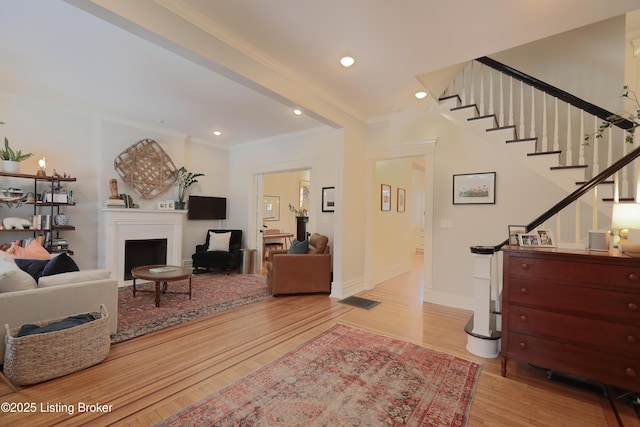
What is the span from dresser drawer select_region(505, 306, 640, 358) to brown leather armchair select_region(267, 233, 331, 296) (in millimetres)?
2619

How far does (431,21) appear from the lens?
7.63 feet

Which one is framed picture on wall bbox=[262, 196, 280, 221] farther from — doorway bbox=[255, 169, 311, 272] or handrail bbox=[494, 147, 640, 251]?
handrail bbox=[494, 147, 640, 251]

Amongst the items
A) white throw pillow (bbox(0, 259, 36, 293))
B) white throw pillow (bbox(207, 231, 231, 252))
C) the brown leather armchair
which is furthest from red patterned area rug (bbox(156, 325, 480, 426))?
white throw pillow (bbox(207, 231, 231, 252))

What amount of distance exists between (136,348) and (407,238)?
5190 mm

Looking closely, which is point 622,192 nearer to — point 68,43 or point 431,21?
point 431,21

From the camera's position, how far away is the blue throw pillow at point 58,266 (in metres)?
2.60

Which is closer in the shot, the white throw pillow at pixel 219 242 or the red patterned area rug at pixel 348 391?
the red patterned area rug at pixel 348 391

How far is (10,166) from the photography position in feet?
12.4

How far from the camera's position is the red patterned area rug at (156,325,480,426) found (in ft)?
5.58

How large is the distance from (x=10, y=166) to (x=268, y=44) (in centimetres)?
394

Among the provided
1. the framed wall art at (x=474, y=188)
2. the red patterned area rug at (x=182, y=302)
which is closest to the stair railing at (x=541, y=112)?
the framed wall art at (x=474, y=188)

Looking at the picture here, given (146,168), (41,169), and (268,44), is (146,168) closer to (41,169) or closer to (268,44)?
(41,169)

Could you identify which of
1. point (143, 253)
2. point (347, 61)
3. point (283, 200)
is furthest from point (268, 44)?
point (283, 200)

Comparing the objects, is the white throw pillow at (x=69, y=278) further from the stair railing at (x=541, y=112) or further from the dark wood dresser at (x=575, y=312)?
the stair railing at (x=541, y=112)
